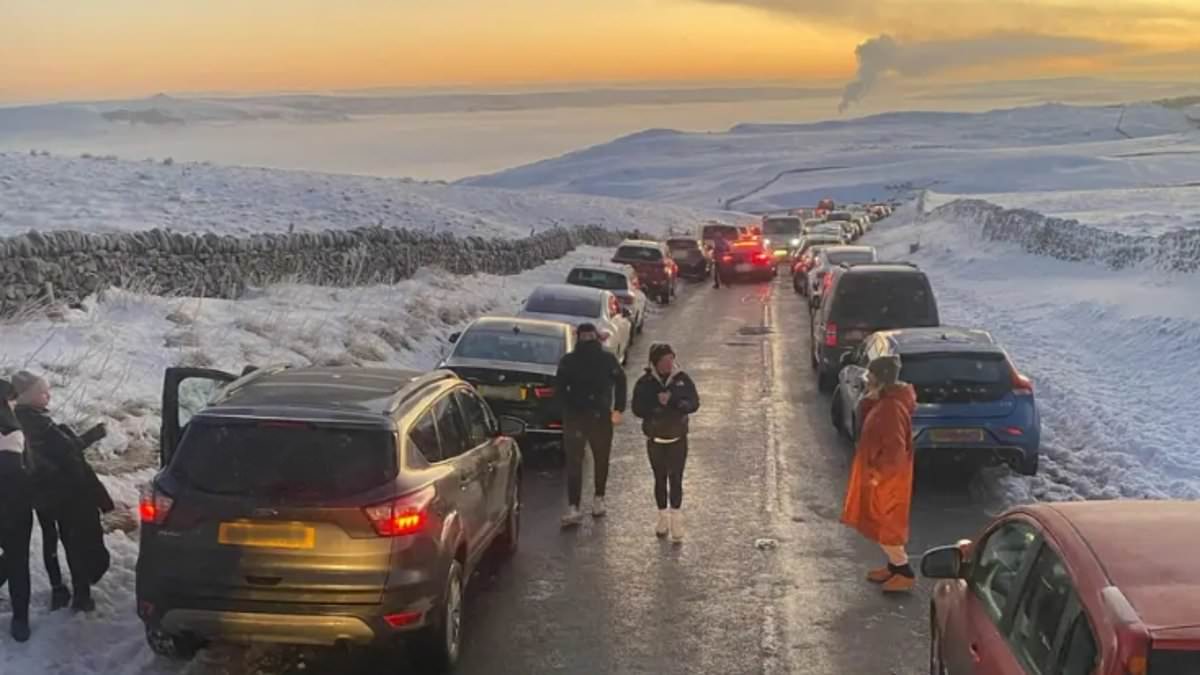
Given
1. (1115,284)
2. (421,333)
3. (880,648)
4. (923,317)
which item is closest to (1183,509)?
(880,648)

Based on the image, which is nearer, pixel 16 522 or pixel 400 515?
pixel 400 515

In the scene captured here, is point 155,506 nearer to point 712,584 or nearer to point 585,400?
point 712,584

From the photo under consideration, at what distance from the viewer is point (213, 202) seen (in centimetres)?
3011

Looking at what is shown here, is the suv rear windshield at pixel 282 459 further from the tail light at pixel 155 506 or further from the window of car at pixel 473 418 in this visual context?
the window of car at pixel 473 418

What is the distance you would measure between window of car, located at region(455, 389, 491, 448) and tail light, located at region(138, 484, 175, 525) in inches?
85.8

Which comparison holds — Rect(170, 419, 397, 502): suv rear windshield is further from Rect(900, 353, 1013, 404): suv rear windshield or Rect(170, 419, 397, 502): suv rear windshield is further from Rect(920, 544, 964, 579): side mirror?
Rect(900, 353, 1013, 404): suv rear windshield

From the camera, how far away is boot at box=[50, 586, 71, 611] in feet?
26.4

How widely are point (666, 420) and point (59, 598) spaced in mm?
4640

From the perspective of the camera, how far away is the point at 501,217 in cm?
4975

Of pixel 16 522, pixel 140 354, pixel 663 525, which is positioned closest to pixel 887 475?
pixel 663 525

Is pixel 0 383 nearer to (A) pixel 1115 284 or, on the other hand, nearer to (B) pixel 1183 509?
(B) pixel 1183 509

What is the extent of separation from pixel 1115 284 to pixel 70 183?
21.9 metres

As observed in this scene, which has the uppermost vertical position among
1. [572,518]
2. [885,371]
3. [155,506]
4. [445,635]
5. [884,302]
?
[885,371]

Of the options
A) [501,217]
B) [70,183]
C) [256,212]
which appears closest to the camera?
[70,183]
